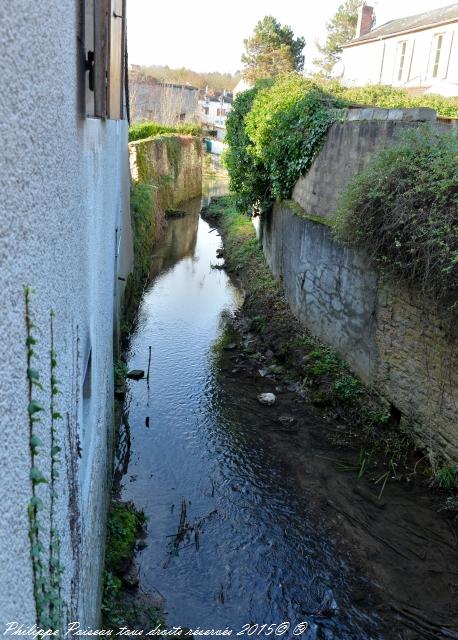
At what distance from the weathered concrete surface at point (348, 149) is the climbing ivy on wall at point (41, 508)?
6.61 metres

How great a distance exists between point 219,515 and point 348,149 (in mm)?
5988

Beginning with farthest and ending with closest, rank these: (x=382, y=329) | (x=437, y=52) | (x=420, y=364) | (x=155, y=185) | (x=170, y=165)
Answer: (x=170, y=165)
(x=437, y=52)
(x=155, y=185)
(x=382, y=329)
(x=420, y=364)

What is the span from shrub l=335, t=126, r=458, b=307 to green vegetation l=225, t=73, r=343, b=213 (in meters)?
3.42

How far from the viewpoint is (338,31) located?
1877 inches

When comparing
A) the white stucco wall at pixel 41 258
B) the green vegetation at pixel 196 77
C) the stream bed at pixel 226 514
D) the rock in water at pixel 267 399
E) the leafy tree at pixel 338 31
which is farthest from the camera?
the green vegetation at pixel 196 77

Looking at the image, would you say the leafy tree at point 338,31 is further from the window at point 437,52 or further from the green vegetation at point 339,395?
the green vegetation at point 339,395

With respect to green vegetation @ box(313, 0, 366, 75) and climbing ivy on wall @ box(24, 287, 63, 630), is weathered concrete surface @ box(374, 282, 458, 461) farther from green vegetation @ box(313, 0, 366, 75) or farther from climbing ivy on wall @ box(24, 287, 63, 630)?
green vegetation @ box(313, 0, 366, 75)

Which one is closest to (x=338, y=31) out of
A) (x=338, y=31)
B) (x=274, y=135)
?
(x=338, y=31)

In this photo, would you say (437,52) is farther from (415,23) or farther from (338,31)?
(338,31)

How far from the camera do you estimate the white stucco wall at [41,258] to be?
50.8 inches

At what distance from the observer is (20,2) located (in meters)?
1.35

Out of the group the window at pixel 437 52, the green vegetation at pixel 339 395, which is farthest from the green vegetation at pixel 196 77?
the green vegetation at pixel 339 395

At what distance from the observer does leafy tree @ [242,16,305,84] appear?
131ft

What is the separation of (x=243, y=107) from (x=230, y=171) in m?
1.80
